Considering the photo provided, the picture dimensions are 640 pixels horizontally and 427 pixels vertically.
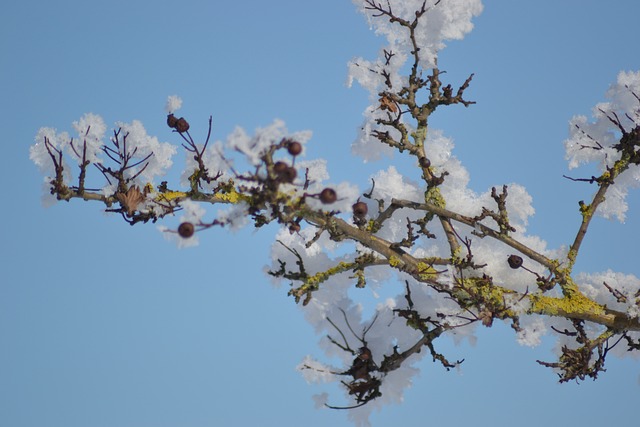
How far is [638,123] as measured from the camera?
6.68m

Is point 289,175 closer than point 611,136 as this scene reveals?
Yes

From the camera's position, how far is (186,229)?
13.1 ft

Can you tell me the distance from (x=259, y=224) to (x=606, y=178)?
12.2 feet

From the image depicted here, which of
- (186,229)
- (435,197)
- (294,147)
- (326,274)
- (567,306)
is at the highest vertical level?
(435,197)

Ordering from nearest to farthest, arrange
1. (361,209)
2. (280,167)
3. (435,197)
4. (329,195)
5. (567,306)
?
(280,167)
(329,195)
(361,209)
(567,306)
(435,197)

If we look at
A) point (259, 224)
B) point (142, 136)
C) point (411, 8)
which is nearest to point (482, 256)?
point (259, 224)

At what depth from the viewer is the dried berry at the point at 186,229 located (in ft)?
13.1

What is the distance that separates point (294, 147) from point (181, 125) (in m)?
1.92

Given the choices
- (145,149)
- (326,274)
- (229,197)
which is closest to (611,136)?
(326,274)

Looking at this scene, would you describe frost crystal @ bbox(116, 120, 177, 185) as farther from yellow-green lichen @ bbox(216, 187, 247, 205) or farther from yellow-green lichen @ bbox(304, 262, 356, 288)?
yellow-green lichen @ bbox(304, 262, 356, 288)

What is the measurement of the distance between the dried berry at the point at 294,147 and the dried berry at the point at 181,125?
189 centimetres

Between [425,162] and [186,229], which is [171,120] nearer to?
[186,229]

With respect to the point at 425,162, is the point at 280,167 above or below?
below

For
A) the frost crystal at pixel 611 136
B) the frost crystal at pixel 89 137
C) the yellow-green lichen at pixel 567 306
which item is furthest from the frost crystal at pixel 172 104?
the frost crystal at pixel 611 136
